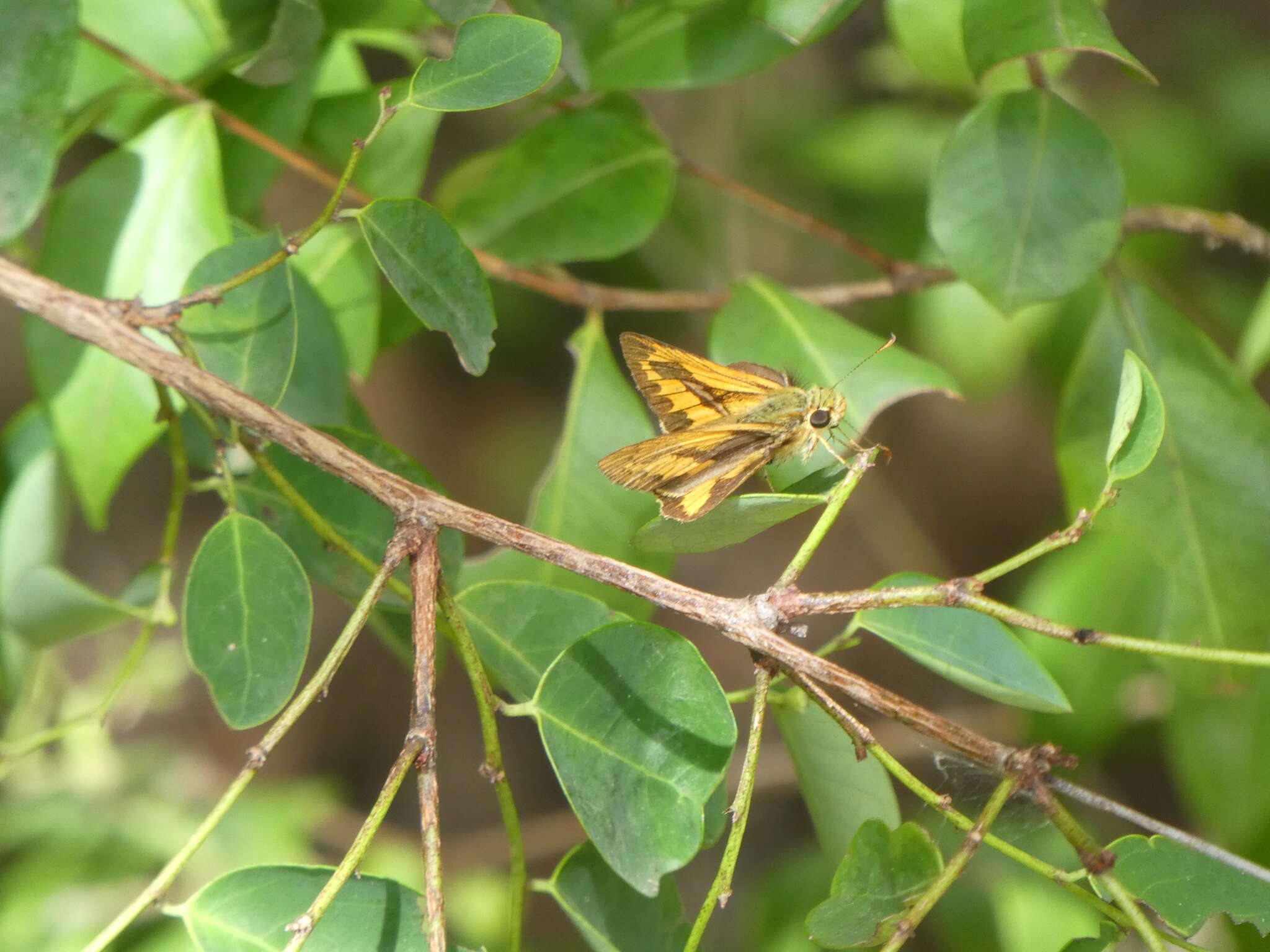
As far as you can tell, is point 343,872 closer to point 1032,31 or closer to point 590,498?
point 590,498

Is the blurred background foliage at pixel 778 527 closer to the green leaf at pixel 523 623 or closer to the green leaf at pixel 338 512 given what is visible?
the green leaf at pixel 338 512

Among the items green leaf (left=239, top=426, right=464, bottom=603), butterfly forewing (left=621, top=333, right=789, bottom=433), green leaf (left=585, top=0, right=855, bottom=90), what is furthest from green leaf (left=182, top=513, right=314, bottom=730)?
green leaf (left=585, top=0, right=855, bottom=90)

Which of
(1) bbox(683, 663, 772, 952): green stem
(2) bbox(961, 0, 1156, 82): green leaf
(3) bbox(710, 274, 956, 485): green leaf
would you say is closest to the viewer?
(1) bbox(683, 663, 772, 952): green stem

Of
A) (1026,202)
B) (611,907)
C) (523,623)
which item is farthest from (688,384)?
(611,907)

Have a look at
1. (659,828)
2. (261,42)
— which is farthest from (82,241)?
(659,828)

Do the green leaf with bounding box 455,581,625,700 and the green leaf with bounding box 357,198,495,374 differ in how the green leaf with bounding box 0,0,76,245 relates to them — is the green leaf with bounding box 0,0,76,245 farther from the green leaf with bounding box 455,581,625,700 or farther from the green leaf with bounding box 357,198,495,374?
the green leaf with bounding box 455,581,625,700

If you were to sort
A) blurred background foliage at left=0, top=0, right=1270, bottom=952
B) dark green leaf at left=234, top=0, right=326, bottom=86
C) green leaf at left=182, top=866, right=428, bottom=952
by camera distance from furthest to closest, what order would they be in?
blurred background foliage at left=0, top=0, right=1270, bottom=952 < dark green leaf at left=234, top=0, right=326, bottom=86 < green leaf at left=182, top=866, right=428, bottom=952
